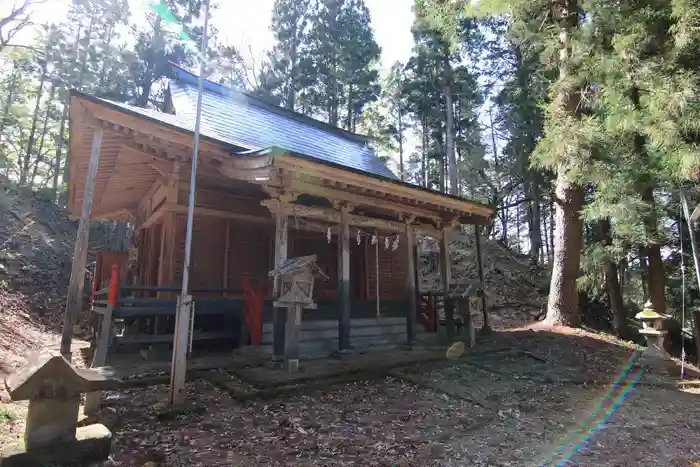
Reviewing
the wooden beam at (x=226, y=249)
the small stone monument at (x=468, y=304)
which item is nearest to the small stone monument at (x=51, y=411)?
the wooden beam at (x=226, y=249)

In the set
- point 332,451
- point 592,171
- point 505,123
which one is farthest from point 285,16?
point 332,451

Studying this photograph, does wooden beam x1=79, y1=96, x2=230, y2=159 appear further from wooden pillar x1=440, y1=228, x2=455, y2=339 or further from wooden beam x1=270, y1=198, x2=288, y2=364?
wooden pillar x1=440, y1=228, x2=455, y2=339

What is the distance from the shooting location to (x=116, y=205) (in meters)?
11.8

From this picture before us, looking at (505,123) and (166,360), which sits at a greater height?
(505,123)

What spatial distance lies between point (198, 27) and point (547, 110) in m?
18.6

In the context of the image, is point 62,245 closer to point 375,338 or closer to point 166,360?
point 166,360

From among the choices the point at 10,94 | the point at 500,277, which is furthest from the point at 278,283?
the point at 10,94

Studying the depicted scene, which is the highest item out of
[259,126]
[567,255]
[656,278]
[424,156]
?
[424,156]

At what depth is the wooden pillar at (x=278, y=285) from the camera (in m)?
5.89

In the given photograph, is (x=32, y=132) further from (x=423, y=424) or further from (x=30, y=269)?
(x=423, y=424)

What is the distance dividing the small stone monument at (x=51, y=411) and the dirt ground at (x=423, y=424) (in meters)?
0.38

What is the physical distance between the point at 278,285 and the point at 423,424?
2872mm

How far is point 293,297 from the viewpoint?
213 inches

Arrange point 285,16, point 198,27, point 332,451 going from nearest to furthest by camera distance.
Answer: point 332,451, point 198,27, point 285,16
